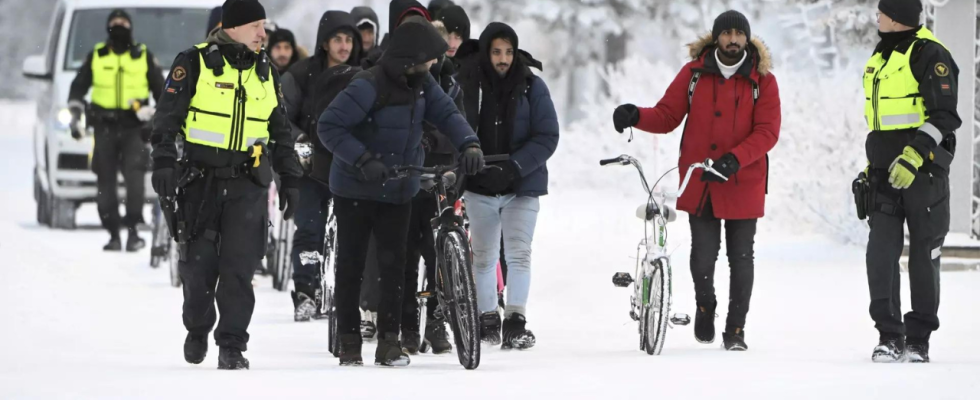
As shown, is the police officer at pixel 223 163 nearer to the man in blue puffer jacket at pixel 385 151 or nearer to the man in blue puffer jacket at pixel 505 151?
the man in blue puffer jacket at pixel 385 151

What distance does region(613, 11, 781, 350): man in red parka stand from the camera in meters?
10.3

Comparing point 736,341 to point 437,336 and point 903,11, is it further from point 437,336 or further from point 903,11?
point 903,11

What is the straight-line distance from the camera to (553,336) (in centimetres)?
1155

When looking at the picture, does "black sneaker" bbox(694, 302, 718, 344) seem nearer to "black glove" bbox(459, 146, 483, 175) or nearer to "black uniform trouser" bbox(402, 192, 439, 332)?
"black uniform trouser" bbox(402, 192, 439, 332)

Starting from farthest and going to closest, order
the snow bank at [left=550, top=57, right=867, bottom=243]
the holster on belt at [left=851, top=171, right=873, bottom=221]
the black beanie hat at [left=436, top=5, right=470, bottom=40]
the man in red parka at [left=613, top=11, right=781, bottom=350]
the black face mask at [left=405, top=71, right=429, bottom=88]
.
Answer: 1. the snow bank at [left=550, top=57, right=867, bottom=243]
2. the black beanie hat at [left=436, top=5, right=470, bottom=40]
3. the man in red parka at [left=613, top=11, right=781, bottom=350]
4. the holster on belt at [left=851, top=171, right=873, bottom=221]
5. the black face mask at [left=405, top=71, right=429, bottom=88]

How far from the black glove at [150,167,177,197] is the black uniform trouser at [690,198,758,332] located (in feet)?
10.2

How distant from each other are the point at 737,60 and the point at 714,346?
157 cm

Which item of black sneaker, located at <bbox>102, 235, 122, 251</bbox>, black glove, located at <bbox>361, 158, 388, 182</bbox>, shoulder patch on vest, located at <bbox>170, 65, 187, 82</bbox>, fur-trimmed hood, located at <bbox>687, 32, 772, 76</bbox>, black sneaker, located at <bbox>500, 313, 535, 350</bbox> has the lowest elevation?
black sneaker, located at <bbox>102, 235, 122, 251</bbox>

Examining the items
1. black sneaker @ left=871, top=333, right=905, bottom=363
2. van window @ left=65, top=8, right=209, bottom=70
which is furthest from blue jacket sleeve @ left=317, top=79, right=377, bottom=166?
van window @ left=65, top=8, right=209, bottom=70

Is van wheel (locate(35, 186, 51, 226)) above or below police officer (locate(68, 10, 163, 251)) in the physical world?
below

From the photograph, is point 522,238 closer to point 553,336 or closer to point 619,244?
point 553,336

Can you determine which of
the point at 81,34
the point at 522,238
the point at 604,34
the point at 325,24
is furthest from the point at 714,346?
the point at 604,34

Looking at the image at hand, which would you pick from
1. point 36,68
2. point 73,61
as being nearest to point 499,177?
point 36,68

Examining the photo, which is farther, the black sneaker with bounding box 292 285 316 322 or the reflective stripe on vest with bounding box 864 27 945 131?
the black sneaker with bounding box 292 285 316 322
